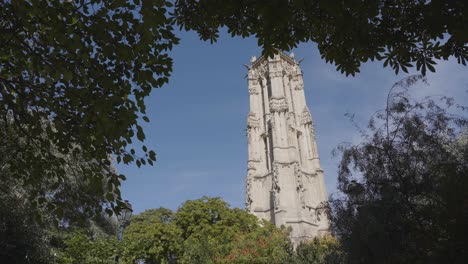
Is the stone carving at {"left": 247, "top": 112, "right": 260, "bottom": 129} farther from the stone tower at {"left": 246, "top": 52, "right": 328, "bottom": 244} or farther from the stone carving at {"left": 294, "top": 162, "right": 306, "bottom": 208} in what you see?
the stone carving at {"left": 294, "top": 162, "right": 306, "bottom": 208}

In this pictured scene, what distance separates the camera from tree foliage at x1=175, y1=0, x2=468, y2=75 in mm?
3814

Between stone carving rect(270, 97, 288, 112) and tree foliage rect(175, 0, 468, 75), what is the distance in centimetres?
3848

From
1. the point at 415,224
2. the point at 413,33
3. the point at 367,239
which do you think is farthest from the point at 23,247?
the point at 413,33

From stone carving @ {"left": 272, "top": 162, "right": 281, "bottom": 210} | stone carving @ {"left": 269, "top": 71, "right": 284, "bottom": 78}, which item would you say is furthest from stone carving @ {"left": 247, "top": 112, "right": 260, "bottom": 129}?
stone carving @ {"left": 272, "top": 162, "right": 281, "bottom": 210}

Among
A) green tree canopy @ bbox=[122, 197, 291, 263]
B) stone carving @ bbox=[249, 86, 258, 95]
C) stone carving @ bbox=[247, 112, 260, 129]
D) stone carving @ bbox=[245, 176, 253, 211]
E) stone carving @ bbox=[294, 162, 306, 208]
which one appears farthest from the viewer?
stone carving @ bbox=[249, 86, 258, 95]

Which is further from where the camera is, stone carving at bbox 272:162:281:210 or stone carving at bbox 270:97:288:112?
stone carving at bbox 270:97:288:112

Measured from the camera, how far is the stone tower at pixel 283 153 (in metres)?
38.7

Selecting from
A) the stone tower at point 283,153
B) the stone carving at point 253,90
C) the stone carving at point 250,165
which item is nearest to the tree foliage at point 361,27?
the stone tower at point 283,153

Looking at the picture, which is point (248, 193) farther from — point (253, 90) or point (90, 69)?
point (90, 69)

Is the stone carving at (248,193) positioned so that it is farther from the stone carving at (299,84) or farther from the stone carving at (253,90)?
the stone carving at (299,84)

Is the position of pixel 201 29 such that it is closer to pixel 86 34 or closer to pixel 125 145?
pixel 86 34

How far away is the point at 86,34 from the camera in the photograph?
→ 543cm

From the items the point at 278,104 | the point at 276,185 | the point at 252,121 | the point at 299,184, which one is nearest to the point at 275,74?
the point at 278,104

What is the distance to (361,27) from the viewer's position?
445 centimetres
